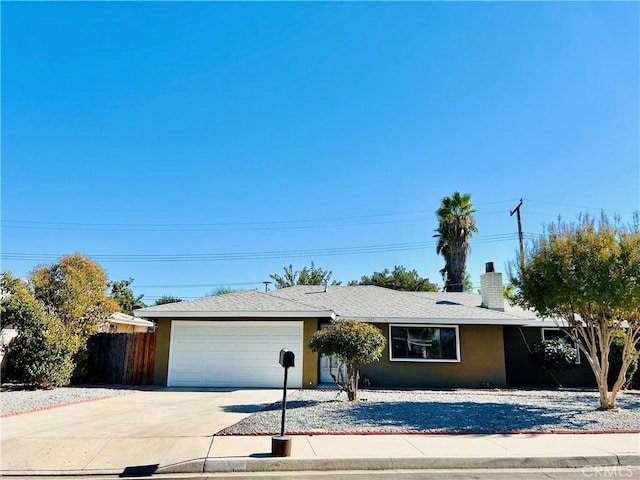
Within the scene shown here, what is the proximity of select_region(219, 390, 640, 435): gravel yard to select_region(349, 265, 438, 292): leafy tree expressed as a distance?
1052 inches

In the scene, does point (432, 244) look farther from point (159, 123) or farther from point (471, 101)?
point (159, 123)

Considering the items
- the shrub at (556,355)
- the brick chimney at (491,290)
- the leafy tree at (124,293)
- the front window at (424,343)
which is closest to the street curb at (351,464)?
the front window at (424,343)

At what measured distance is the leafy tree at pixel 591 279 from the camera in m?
Answer: 8.84

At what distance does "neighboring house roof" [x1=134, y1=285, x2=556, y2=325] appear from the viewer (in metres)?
14.8

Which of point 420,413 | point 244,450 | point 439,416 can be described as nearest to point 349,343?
point 420,413

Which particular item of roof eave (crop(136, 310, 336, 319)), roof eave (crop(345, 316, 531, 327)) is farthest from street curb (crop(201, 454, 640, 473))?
roof eave (crop(345, 316, 531, 327))

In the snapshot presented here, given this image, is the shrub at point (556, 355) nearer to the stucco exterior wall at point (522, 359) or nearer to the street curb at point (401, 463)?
the stucco exterior wall at point (522, 359)

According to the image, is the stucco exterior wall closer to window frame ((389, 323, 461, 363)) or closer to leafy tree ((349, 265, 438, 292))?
window frame ((389, 323, 461, 363))

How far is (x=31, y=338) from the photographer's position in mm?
13125

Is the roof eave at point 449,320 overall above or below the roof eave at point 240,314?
below

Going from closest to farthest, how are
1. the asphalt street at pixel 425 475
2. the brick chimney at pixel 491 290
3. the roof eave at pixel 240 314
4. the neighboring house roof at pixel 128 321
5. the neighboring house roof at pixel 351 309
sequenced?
1. the asphalt street at pixel 425 475
2. the roof eave at pixel 240 314
3. the neighboring house roof at pixel 351 309
4. the brick chimney at pixel 491 290
5. the neighboring house roof at pixel 128 321

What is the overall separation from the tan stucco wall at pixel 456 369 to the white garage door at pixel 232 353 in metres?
3.02

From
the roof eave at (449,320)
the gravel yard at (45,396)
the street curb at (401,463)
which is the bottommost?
the gravel yard at (45,396)

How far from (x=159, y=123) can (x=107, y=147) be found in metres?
2.75
